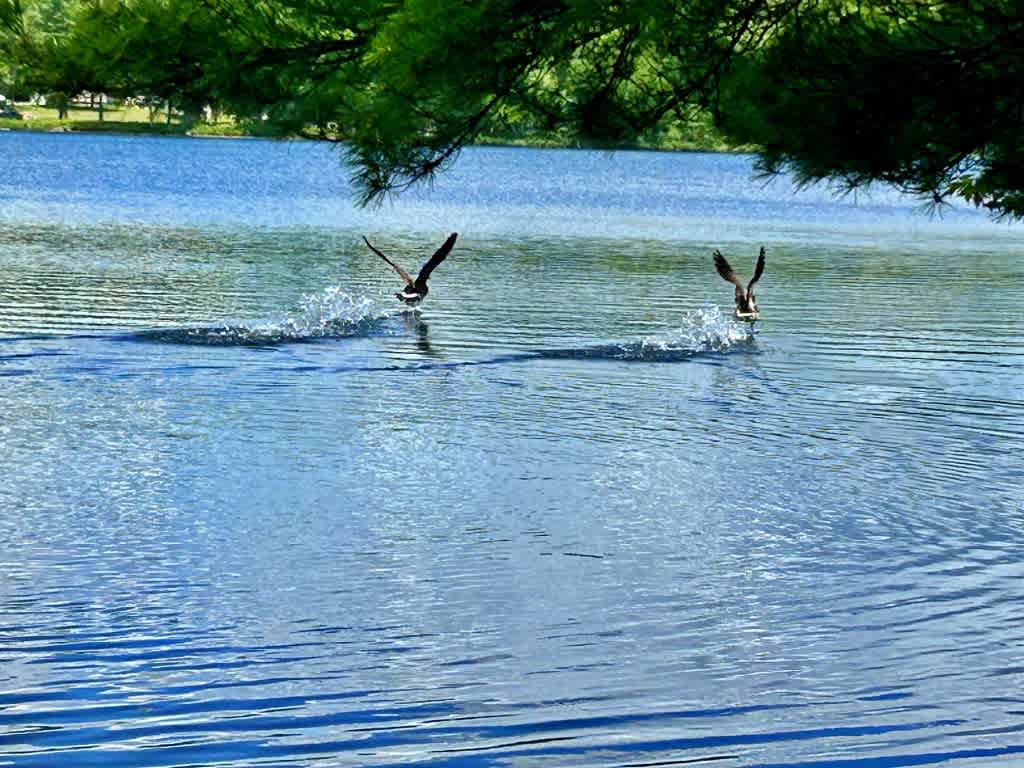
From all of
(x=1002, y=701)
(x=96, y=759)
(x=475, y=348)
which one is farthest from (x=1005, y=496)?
(x=475, y=348)

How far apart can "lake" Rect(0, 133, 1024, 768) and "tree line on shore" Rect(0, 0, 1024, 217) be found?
3.20 meters

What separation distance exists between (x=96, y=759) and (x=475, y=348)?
18223mm

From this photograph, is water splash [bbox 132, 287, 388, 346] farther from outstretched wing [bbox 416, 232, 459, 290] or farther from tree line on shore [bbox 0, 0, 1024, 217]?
tree line on shore [bbox 0, 0, 1024, 217]

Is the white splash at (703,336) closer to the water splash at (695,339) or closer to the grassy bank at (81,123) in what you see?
the water splash at (695,339)

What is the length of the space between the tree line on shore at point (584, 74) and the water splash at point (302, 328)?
45.5 ft

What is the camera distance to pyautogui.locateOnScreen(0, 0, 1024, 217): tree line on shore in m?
11.2

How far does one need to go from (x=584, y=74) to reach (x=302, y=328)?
16693mm

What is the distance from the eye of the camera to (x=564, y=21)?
10906 millimetres

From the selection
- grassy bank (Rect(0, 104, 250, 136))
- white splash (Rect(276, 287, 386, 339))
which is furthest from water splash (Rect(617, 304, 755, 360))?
grassy bank (Rect(0, 104, 250, 136))

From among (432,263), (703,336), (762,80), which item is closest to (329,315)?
(432,263)

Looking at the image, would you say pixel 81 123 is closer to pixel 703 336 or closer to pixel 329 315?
pixel 329 315

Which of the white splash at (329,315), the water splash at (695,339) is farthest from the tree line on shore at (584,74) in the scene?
the white splash at (329,315)

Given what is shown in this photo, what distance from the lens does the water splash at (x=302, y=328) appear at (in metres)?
27.3

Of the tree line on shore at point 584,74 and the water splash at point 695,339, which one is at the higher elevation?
the tree line on shore at point 584,74
